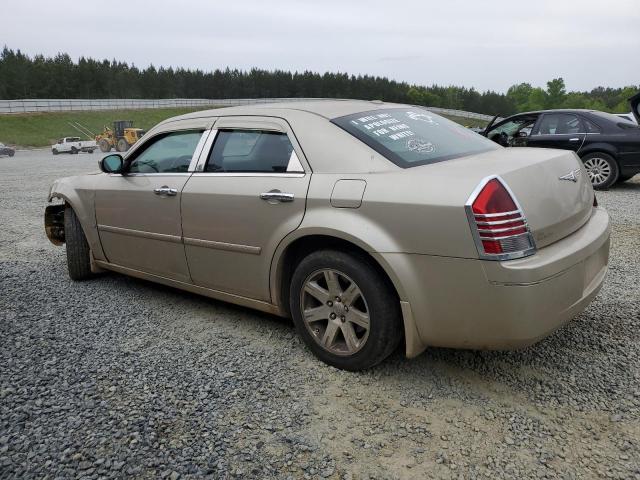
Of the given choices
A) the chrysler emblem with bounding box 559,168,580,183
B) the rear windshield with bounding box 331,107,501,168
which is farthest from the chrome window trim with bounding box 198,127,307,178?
the chrysler emblem with bounding box 559,168,580,183

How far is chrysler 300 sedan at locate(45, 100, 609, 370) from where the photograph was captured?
237 cm

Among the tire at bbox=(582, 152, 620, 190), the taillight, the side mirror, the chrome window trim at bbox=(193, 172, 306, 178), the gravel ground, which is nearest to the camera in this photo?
the gravel ground

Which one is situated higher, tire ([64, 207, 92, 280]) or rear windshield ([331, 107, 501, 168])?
rear windshield ([331, 107, 501, 168])

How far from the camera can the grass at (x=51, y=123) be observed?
46.3 m

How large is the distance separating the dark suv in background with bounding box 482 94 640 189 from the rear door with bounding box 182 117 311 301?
289 inches

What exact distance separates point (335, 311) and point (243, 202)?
876mm

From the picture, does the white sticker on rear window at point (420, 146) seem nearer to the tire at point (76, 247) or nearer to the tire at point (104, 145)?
the tire at point (76, 247)

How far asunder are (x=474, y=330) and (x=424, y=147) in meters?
1.14

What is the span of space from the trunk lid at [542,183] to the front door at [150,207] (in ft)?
6.11

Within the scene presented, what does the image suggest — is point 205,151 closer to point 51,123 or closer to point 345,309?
point 345,309

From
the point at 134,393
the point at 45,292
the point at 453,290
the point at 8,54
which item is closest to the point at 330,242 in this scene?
the point at 453,290

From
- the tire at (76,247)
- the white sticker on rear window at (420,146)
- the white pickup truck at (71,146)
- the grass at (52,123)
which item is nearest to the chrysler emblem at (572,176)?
the white sticker on rear window at (420,146)

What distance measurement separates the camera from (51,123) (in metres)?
52.2

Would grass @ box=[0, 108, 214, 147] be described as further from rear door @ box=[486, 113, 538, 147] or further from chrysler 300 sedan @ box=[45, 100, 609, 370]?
chrysler 300 sedan @ box=[45, 100, 609, 370]
